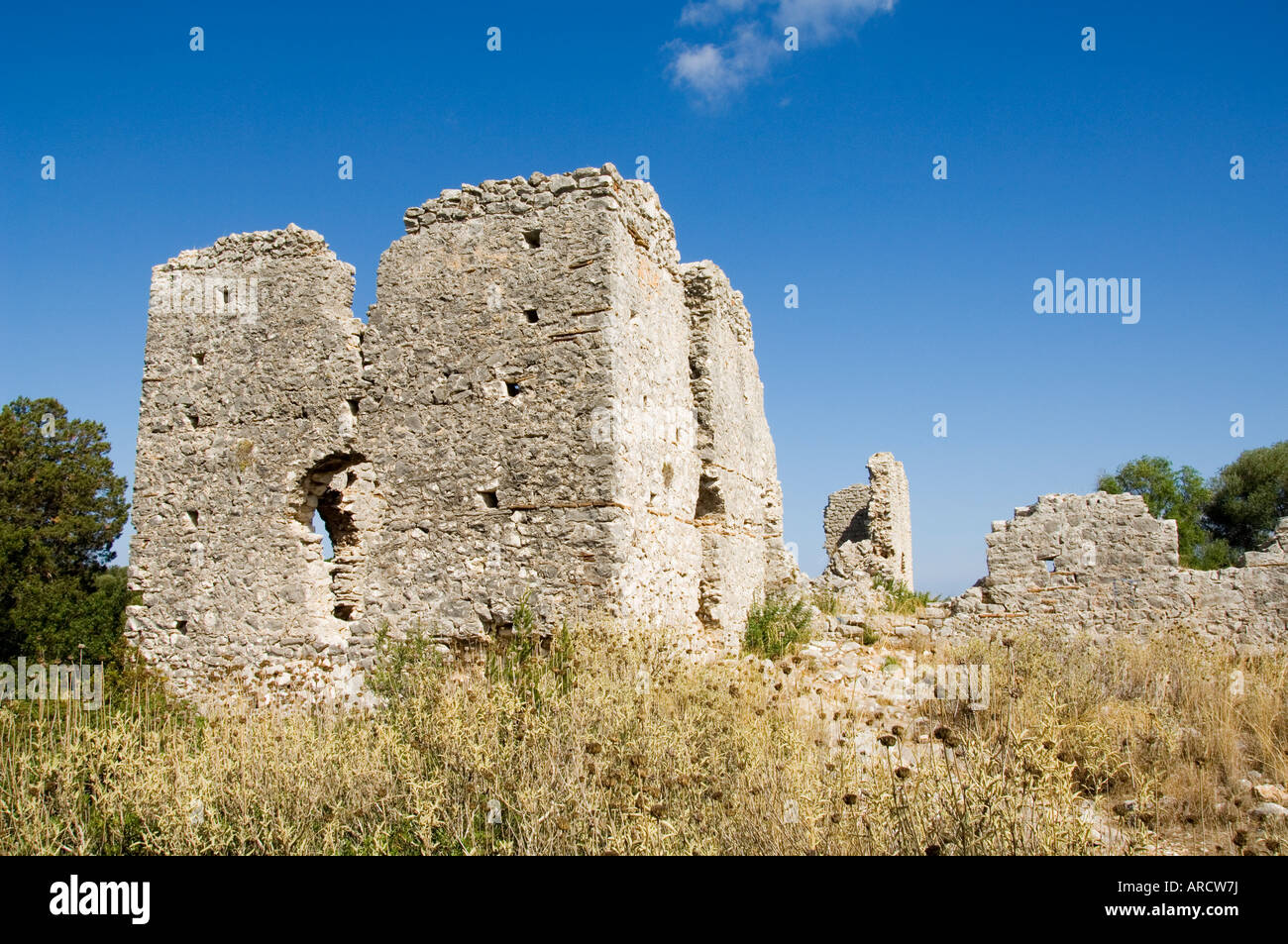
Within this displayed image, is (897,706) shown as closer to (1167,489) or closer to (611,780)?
(611,780)

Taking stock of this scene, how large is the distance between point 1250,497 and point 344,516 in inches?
1139

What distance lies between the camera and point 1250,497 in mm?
28625

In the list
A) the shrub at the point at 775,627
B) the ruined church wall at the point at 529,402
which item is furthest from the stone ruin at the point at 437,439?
the shrub at the point at 775,627

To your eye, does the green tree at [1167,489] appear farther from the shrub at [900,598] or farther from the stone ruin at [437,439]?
the stone ruin at [437,439]

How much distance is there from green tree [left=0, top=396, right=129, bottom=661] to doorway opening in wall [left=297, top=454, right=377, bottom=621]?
1162 centimetres

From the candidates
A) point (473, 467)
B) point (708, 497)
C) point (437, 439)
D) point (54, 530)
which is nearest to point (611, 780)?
point (473, 467)

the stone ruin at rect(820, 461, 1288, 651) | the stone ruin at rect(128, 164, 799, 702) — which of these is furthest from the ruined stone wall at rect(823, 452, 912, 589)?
the stone ruin at rect(128, 164, 799, 702)

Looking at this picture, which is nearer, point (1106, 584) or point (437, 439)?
point (437, 439)

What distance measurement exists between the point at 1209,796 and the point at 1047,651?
3.41 meters

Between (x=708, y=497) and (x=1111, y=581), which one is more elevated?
(x=708, y=497)

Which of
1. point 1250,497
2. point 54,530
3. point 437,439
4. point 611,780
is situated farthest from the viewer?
point 1250,497

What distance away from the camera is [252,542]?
9.31 m

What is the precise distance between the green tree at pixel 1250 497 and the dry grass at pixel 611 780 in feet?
84.0
